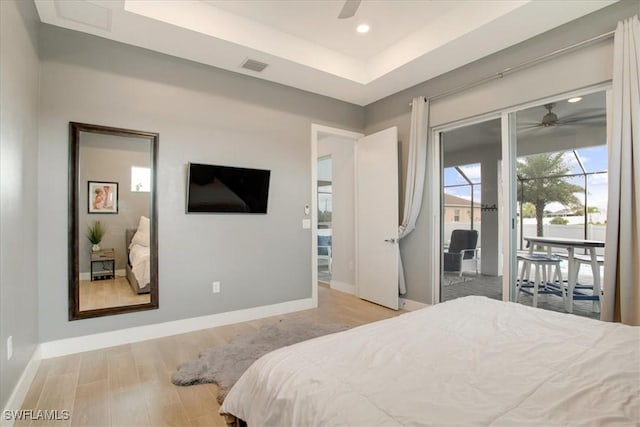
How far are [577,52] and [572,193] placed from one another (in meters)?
1.22

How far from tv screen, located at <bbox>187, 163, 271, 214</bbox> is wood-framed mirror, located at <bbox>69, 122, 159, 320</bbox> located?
0.39 m

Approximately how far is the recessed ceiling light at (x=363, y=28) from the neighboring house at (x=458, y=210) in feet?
6.97

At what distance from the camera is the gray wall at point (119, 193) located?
282 cm

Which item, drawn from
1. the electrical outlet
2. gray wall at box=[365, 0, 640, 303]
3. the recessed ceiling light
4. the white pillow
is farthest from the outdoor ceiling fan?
the electrical outlet

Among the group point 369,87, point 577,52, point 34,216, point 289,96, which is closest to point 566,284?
point 577,52

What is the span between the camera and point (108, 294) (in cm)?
296

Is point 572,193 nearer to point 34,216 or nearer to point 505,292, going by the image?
point 505,292

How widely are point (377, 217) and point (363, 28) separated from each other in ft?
7.49

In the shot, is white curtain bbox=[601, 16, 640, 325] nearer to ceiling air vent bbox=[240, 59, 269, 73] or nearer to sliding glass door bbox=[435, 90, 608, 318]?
sliding glass door bbox=[435, 90, 608, 318]

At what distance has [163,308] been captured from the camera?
317cm

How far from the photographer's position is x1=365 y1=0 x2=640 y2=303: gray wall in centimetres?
255

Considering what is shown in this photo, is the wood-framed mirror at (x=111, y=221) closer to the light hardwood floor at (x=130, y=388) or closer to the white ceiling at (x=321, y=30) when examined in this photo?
the light hardwood floor at (x=130, y=388)

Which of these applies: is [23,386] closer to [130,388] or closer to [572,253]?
[130,388]

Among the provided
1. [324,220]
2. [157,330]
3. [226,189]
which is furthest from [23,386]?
[324,220]
